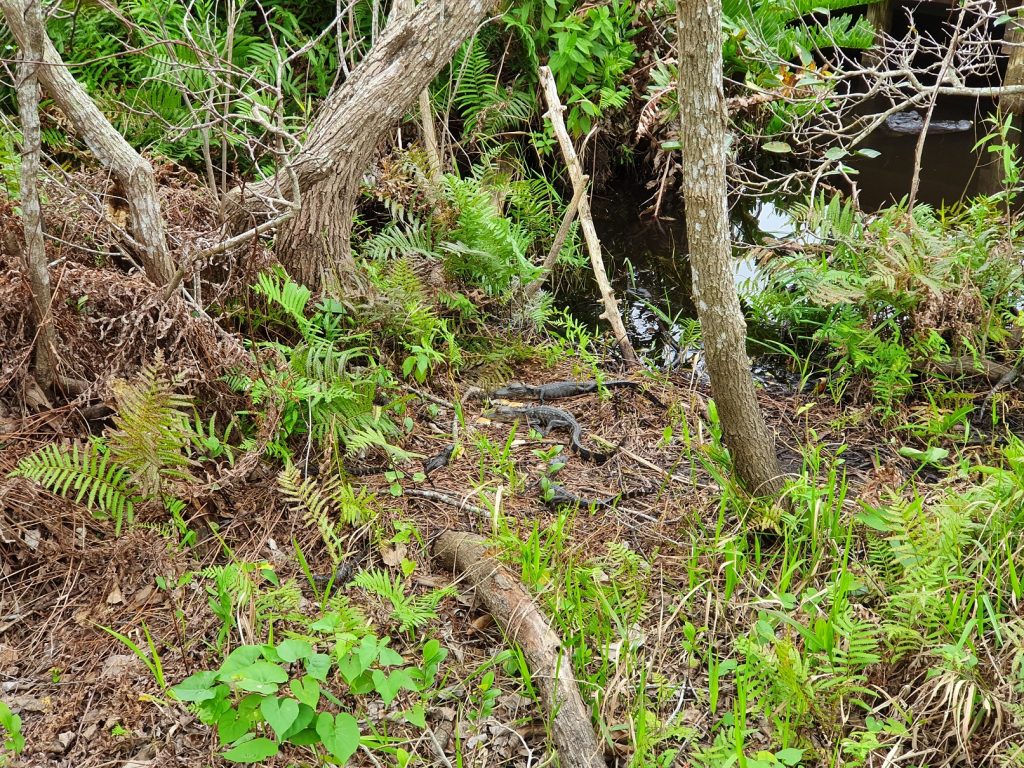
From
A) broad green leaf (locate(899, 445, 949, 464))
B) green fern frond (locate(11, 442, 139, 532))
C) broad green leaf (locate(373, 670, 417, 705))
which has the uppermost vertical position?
green fern frond (locate(11, 442, 139, 532))

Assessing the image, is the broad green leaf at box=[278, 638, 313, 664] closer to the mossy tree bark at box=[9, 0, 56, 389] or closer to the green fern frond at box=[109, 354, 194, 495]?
the green fern frond at box=[109, 354, 194, 495]

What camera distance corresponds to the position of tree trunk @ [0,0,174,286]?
3266 millimetres

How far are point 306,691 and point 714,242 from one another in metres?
2.02

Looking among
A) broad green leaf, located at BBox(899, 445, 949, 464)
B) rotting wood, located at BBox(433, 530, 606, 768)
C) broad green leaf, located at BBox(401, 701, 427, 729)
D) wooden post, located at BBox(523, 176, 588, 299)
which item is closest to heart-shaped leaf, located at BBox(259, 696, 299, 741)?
broad green leaf, located at BBox(401, 701, 427, 729)

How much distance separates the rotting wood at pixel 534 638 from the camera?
250cm

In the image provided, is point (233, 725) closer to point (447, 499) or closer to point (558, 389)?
point (447, 499)

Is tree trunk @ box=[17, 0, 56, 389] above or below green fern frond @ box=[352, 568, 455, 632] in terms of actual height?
above

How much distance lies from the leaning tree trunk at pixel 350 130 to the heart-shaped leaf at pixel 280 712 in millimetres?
2521

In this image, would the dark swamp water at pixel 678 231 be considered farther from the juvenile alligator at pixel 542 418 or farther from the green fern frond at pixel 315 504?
the green fern frond at pixel 315 504

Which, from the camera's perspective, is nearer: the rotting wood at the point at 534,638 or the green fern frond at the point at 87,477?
the rotting wood at the point at 534,638

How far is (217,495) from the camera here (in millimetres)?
3301

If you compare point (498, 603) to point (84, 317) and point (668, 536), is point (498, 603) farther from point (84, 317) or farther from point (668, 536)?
point (84, 317)

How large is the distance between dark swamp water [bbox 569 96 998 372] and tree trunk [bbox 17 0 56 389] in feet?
10.9

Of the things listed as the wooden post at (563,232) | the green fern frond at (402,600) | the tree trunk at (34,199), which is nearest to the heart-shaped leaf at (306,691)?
the green fern frond at (402,600)
